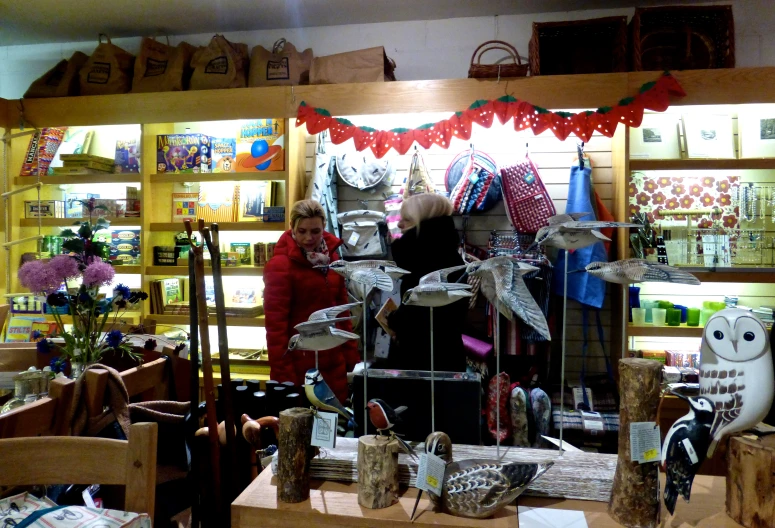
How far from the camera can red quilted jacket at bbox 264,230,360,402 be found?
9.11 ft

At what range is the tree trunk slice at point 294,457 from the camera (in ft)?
4.36

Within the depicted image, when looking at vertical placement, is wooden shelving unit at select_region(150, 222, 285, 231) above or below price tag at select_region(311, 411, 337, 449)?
above

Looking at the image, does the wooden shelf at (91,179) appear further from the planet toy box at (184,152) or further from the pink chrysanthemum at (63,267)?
the pink chrysanthemum at (63,267)

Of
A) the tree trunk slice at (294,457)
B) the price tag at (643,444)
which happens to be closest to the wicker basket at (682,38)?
the price tag at (643,444)

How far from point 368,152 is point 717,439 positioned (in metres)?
2.96

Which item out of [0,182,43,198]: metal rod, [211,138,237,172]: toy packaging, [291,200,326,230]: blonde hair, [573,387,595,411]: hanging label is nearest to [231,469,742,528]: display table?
[291,200,326,230]: blonde hair

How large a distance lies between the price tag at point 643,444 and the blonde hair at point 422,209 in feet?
4.80

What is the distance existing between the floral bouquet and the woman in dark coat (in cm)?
102

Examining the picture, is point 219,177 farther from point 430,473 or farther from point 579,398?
point 430,473

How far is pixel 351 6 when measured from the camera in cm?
380

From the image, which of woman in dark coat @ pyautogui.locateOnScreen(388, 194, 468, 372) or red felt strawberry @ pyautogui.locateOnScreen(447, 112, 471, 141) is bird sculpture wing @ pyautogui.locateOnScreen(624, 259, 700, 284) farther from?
red felt strawberry @ pyautogui.locateOnScreen(447, 112, 471, 141)

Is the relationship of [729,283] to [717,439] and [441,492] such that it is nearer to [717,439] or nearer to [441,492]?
[717,439]

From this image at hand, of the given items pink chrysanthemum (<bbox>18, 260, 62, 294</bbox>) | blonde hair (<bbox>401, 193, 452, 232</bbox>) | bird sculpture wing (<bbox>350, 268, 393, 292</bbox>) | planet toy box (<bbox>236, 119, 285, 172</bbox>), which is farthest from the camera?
planet toy box (<bbox>236, 119, 285, 172</bbox>)

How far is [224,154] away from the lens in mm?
3959
